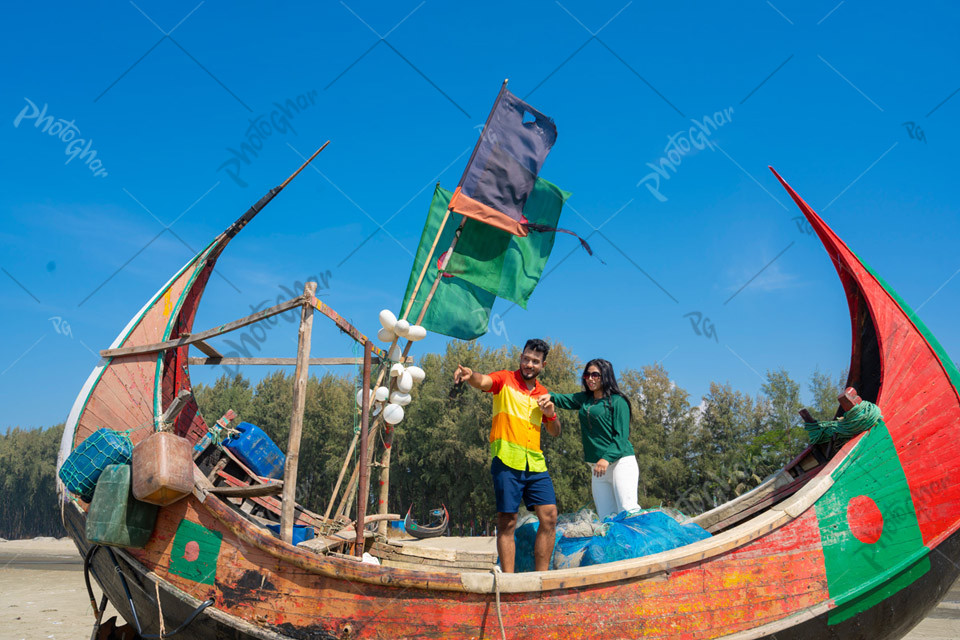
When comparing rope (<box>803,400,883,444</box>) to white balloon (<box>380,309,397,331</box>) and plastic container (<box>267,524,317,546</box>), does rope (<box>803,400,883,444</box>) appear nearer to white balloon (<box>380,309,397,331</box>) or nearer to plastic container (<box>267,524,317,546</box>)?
white balloon (<box>380,309,397,331</box>)

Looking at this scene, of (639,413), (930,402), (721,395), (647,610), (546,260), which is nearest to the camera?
(647,610)

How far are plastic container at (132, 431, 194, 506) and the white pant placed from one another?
9.05 feet

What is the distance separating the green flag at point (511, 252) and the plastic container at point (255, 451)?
3241 millimetres

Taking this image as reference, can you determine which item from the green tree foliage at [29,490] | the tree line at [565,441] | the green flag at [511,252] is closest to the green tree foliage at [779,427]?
the tree line at [565,441]

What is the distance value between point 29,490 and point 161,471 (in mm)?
51937

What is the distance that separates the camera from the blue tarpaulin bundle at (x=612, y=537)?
152 inches

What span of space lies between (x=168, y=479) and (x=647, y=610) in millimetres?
3056

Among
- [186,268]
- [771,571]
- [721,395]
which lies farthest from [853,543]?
[721,395]

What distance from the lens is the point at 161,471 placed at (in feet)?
12.9

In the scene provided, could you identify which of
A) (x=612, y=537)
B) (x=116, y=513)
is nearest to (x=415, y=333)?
(x=612, y=537)

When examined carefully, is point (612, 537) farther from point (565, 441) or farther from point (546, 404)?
point (565, 441)

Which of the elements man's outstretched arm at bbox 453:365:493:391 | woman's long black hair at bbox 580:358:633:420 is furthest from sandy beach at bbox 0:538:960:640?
man's outstretched arm at bbox 453:365:493:391

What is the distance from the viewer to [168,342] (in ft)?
17.7

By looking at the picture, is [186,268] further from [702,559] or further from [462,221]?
[702,559]
